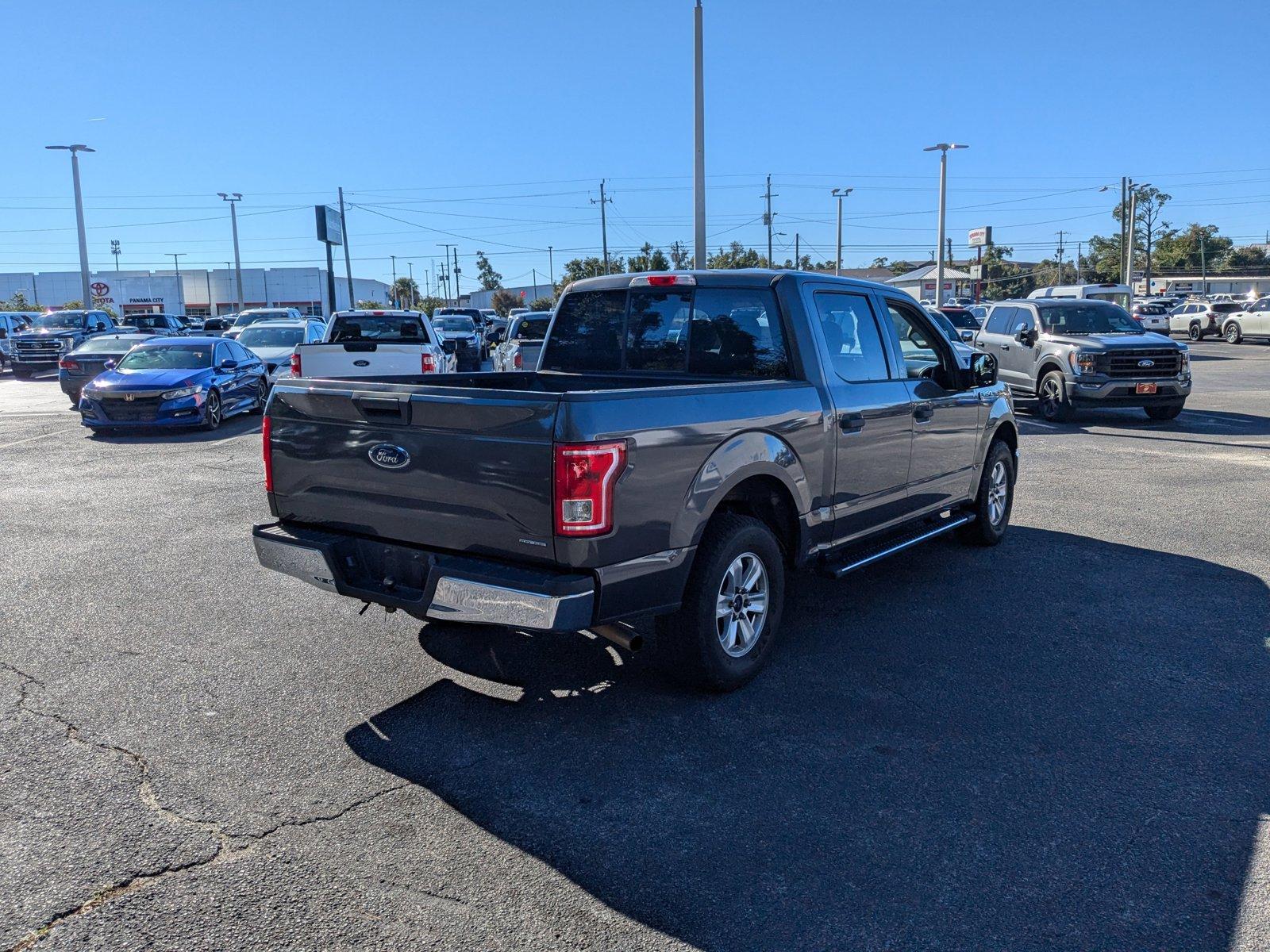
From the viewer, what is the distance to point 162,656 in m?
5.22

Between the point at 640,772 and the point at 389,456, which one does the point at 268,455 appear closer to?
the point at 389,456

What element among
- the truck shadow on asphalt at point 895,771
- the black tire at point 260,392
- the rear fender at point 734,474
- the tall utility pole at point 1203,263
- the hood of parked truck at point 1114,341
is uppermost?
the tall utility pole at point 1203,263

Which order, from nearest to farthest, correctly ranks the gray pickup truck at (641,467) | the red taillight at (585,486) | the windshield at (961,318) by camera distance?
1. the red taillight at (585,486)
2. the gray pickup truck at (641,467)
3. the windshield at (961,318)

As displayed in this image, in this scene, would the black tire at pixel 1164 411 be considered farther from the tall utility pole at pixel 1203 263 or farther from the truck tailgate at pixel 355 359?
the tall utility pole at pixel 1203 263

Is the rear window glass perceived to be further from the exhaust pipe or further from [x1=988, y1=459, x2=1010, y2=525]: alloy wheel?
[x1=988, y1=459, x2=1010, y2=525]: alloy wheel

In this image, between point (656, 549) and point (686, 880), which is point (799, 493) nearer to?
point (656, 549)

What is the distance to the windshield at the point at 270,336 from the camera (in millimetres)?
20844

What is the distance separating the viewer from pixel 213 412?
15.4 m

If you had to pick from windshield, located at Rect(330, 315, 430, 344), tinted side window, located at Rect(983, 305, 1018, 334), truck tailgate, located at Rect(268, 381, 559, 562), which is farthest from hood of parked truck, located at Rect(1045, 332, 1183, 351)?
truck tailgate, located at Rect(268, 381, 559, 562)

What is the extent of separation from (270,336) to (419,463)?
18490mm

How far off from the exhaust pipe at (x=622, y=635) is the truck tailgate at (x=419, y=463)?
46cm

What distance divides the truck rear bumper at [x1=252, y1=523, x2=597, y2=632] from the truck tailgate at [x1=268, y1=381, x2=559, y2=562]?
0.26 feet

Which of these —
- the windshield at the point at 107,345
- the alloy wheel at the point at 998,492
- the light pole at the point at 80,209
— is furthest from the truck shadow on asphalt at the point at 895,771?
the light pole at the point at 80,209

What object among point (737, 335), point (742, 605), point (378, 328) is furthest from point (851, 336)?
point (378, 328)
